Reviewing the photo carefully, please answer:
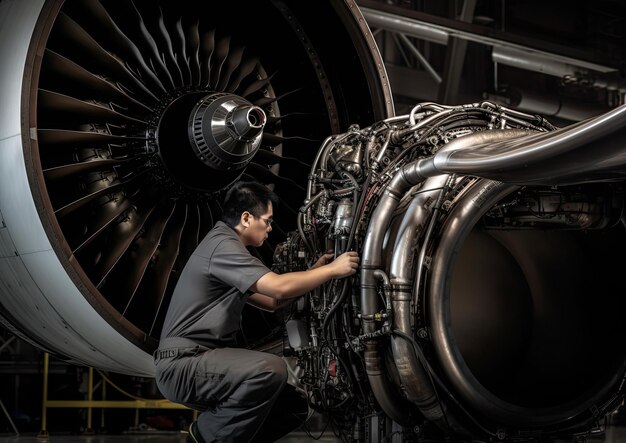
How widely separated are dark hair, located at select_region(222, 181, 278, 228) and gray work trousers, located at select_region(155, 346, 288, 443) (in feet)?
2.05

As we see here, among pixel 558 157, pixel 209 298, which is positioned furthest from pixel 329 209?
pixel 558 157

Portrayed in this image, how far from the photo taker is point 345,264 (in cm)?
341

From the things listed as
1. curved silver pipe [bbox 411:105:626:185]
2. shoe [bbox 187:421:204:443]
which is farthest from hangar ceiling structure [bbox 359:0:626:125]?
curved silver pipe [bbox 411:105:626:185]

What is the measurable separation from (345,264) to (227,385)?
73 cm

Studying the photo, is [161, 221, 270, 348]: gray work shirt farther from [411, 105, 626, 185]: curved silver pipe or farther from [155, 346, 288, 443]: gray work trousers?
[411, 105, 626, 185]: curved silver pipe

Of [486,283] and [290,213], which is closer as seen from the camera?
[486,283]

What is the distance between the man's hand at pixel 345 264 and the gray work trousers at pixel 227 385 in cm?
54

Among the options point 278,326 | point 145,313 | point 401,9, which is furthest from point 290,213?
point 401,9

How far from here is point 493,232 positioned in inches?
148

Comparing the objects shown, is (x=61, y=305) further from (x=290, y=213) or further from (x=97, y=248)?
(x=290, y=213)

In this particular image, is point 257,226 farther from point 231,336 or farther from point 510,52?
point 510,52

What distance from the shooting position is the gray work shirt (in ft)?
12.4

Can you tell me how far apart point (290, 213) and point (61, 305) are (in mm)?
1536

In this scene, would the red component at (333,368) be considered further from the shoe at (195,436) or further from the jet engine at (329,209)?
the shoe at (195,436)
